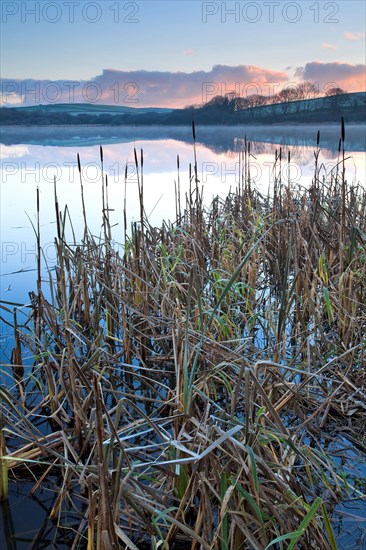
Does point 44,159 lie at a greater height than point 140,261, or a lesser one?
greater

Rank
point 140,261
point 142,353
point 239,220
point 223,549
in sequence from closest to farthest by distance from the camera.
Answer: point 223,549, point 142,353, point 140,261, point 239,220

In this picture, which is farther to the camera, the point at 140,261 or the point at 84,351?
the point at 140,261

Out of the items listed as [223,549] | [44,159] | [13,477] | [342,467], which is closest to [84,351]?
[13,477]

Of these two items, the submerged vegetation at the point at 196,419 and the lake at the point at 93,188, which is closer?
the submerged vegetation at the point at 196,419

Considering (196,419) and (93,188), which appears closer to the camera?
(196,419)

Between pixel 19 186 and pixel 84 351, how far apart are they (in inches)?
368

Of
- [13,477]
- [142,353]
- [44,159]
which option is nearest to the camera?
[13,477]

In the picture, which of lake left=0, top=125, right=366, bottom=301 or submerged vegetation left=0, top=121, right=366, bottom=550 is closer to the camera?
submerged vegetation left=0, top=121, right=366, bottom=550

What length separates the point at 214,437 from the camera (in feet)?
5.43

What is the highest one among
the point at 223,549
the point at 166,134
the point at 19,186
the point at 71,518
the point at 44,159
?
the point at 166,134

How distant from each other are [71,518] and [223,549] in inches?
27.0

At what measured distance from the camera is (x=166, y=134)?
34281mm

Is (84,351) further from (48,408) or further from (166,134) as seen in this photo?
(166,134)

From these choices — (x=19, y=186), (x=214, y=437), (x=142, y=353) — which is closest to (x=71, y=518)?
(x=214, y=437)
